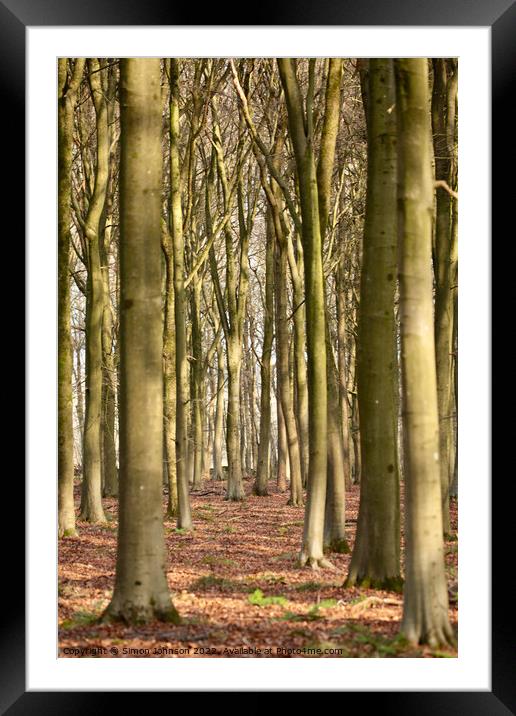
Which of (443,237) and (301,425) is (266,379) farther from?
(443,237)

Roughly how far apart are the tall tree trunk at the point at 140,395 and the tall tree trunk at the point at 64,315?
5293 millimetres

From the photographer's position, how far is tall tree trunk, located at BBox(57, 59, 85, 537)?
1212 cm

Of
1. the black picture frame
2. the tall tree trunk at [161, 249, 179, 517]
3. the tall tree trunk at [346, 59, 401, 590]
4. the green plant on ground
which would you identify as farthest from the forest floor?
the tall tree trunk at [161, 249, 179, 517]

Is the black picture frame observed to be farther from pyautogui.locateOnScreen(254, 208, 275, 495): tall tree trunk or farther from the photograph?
pyautogui.locateOnScreen(254, 208, 275, 495): tall tree trunk

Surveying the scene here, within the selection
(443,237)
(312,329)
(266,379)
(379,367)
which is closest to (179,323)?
(312,329)

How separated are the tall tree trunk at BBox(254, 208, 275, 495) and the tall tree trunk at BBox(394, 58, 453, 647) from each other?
1455 cm

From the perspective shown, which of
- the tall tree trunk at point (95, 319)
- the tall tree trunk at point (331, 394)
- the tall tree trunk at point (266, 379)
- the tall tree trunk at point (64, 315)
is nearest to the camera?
the tall tree trunk at point (331, 394)
